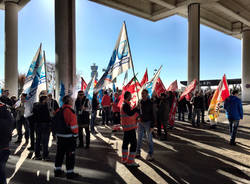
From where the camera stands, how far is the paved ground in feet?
13.5

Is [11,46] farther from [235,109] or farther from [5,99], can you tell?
[235,109]

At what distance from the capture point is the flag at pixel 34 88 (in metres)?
5.87

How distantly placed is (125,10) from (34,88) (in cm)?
1661

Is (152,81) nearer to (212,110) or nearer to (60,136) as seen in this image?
(60,136)

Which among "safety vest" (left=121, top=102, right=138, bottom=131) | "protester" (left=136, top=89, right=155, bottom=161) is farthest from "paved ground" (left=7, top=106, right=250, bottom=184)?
"safety vest" (left=121, top=102, right=138, bottom=131)

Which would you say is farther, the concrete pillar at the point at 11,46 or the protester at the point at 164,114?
the concrete pillar at the point at 11,46

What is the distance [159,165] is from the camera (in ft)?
15.9

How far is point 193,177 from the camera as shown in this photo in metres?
4.17

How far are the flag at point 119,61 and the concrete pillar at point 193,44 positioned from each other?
16.3 m

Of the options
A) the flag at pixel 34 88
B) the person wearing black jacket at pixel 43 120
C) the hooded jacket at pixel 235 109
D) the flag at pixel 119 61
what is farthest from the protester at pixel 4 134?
the hooded jacket at pixel 235 109

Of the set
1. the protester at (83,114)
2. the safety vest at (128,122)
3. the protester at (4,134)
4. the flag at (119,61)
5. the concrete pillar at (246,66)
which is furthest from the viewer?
the concrete pillar at (246,66)

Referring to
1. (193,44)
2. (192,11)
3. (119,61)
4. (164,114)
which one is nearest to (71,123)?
(119,61)

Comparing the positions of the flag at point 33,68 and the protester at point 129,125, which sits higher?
the flag at point 33,68

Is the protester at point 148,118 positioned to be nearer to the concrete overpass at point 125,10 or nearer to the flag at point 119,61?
the flag at point 119,61
